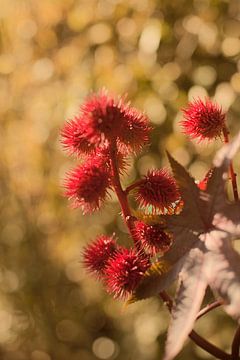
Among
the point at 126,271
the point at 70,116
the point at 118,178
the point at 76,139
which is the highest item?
the point at 70,116

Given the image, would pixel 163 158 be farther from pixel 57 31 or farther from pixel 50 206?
pixel 57 31

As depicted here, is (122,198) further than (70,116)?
No

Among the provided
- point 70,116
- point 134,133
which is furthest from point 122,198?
point 70,116

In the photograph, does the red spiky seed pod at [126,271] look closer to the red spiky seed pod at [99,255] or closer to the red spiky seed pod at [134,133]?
the red spiky seed pod at [99,255]

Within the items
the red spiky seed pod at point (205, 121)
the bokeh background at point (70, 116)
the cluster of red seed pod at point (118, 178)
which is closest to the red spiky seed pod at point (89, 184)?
the cluster of red seed pod at point (118, 178)

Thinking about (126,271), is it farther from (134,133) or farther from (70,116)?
(70,116)

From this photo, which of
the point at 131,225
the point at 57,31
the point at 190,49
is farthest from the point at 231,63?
the point at 131,225

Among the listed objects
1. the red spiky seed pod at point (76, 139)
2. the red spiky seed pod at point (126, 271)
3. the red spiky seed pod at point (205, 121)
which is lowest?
the red spiky seed pod at point (126, 271)
